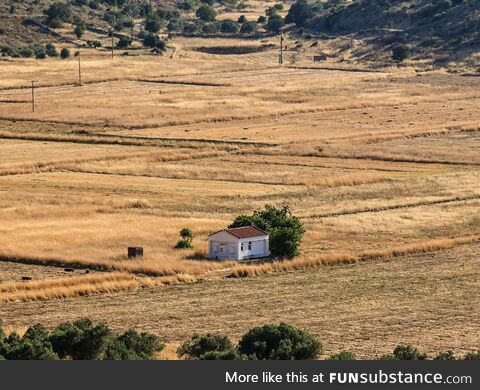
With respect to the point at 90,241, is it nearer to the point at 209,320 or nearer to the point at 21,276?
the point at 21,276

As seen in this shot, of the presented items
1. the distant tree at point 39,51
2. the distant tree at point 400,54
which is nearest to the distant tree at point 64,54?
the distant tree at point 39,51

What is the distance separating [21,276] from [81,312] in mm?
6330

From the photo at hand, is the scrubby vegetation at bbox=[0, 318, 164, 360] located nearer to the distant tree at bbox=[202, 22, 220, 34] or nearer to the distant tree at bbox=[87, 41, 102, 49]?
the distant tree at bbox=[87, 41, 102, 49]

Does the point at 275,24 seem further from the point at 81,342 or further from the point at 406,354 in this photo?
the point at 406,354

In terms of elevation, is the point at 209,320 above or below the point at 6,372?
below

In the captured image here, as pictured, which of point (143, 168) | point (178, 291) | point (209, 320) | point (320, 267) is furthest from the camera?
point (143, 168)

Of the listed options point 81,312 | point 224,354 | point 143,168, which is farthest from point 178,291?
point 143,168

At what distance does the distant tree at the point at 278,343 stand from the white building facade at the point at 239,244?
55.2ft

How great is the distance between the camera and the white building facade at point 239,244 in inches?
2261

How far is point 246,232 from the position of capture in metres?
58.2

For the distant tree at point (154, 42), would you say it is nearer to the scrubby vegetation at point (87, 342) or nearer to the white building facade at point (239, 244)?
the white building facade at point (239, 244)

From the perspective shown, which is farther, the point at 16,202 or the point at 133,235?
the point at 16,202

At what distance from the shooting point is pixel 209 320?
155ft

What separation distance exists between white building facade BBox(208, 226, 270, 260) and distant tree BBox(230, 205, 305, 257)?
1.33 feet
